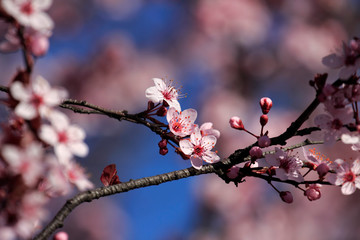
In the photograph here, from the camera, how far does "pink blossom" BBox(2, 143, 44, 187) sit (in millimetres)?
1031

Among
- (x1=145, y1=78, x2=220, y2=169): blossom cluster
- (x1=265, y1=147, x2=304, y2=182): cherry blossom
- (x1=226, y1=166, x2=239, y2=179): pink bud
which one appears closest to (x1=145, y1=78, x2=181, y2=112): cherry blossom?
(x1=145, y1=78, x2=220, y2=169): blossom cluster

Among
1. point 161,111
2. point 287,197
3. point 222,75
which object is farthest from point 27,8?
point 222,75

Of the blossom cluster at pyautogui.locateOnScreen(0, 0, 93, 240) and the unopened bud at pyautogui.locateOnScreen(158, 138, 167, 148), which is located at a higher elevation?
the unopened bud at pyautogui.locateOnScreen(158, 138, 167, 148)

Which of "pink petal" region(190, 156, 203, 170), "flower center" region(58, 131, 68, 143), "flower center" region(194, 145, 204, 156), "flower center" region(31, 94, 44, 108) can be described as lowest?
"flower center" region(58, 131, 68, 143)

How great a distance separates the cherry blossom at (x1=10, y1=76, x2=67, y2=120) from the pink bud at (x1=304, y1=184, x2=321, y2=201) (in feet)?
3.53

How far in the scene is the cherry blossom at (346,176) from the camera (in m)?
1.58

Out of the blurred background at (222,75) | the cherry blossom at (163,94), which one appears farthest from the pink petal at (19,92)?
the blurred background at (222,75)

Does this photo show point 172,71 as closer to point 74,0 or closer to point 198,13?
point 198,13

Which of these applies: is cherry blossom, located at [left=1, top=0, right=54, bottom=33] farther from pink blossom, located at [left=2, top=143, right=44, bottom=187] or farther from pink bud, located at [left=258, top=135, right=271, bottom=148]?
pink bud, located at [left=258, top=135, right=271, bottom=148]

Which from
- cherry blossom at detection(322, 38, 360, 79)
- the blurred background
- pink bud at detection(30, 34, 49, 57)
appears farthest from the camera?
the blurred background

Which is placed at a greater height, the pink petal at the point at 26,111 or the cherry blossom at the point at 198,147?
the cherry blossom at the point at 198,147

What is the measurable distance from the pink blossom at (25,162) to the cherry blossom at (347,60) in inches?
39.7

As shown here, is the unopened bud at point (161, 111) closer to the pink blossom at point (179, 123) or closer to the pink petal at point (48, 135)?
the pink blossom at point (179, 123)

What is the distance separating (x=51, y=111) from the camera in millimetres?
1195
